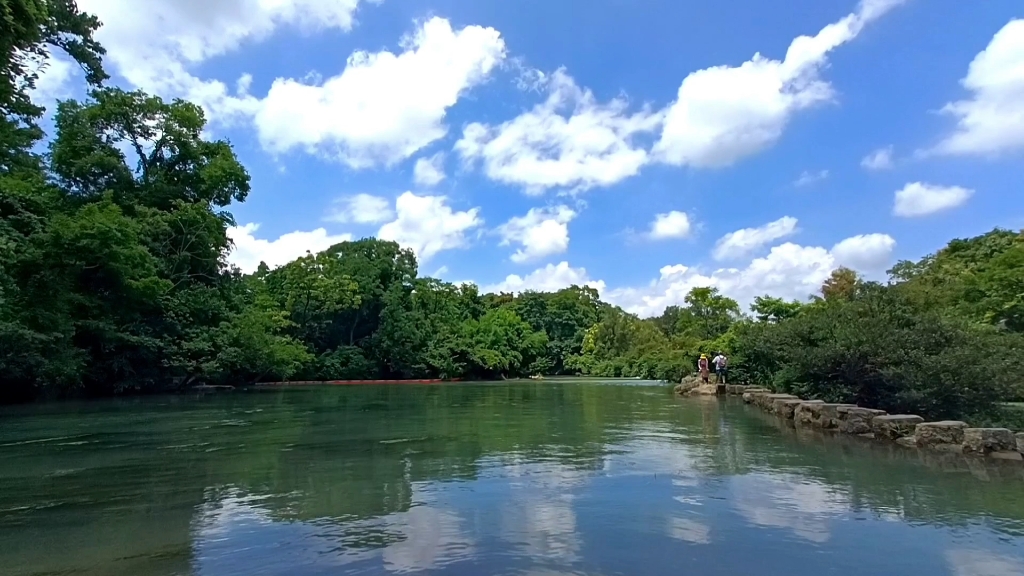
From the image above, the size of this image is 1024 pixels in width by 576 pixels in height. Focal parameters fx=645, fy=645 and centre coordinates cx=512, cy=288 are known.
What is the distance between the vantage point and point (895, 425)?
→ 8.45m

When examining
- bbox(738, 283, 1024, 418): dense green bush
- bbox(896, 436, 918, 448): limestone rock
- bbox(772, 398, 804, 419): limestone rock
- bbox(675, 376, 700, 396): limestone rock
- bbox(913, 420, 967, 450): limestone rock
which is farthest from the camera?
bbox(675, 376, 700, 396): limestone rock

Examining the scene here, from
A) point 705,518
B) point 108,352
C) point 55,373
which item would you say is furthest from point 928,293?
point 108,352

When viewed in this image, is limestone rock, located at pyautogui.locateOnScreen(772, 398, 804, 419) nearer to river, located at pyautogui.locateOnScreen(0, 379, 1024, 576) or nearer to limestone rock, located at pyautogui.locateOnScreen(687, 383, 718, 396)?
river, located at pyautogui.locateOnScreen(0, 379, 1024, 576)

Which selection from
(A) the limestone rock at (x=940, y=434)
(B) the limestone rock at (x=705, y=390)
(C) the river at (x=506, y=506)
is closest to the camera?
(C) the river at (x=506, y=506)

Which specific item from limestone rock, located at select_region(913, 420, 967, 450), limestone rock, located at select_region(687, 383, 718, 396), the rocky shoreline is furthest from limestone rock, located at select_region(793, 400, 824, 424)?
limestone rock, located at select_region(687, 383, 718, 396)

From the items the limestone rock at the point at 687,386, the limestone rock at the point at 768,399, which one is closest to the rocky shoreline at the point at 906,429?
the limestone rock at the point at 768,399

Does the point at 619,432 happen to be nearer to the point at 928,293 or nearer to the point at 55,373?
the point at 928,293

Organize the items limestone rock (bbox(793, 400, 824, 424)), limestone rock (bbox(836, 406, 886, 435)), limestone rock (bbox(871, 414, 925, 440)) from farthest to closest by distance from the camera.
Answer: limestone rock (bbox(793, 400, 824, 424)), limestone rock (bbox(836, 406, 886, 435)), limestone rock (bbox(871, 414, 925, 440))

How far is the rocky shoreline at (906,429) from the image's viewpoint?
7.06 m

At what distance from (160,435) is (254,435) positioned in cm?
156

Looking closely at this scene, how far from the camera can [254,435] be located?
404 inches

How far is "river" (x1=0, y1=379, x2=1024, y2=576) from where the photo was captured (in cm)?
380

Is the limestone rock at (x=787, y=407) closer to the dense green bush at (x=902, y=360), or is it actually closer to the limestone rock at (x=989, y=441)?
the dense green bush at (x=902, y=360)

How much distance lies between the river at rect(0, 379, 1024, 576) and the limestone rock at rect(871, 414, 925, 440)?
46 centimetres
